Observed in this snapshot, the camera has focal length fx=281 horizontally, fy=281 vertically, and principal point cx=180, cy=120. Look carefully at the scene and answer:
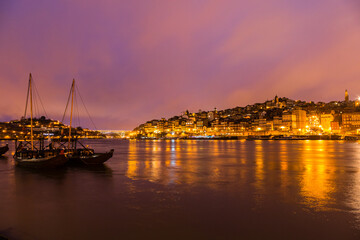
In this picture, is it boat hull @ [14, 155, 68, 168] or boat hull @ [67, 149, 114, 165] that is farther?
boat hull @ [67, 149, 114, 165]

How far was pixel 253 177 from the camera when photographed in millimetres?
18531

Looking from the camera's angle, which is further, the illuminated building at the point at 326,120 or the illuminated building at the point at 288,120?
the illuminated building at the point at 288,120

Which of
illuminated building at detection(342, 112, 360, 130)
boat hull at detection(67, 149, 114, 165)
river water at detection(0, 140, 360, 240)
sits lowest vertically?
river water at detection(0, 140, 360, 240)

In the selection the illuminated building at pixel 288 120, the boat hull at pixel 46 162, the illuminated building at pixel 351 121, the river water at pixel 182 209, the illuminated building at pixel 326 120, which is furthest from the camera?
the illuminated building at pixel 288 120

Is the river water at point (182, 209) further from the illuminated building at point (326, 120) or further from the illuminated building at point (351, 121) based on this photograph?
the illuminated building at point (326, 120)

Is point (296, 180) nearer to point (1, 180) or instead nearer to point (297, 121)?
point (1, 180)

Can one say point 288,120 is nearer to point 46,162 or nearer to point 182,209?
point 46,162

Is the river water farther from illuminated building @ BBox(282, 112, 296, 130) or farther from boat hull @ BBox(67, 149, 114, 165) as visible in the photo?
illuminated building @ BBox(282, 112, 296, 130)

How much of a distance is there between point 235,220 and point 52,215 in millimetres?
6449

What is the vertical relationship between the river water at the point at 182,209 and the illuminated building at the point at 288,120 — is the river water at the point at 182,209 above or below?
below

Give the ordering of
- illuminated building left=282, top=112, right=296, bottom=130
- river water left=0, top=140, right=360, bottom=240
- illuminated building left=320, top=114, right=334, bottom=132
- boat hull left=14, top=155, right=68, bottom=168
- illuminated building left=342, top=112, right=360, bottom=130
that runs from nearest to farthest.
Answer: river water left=0, top=140, right=360, bottom=240
boat hull left=14, top=155, right=68, bottom=168
illuminated building left=342, top=112, right=360, bottom=130
illuminated building left=320, top=114, right=334, bottom=132
illuminated building left=282, top=112, right=296, bottom=130

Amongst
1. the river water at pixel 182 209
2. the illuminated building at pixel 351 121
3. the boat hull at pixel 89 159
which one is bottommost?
the river water at pixel 182 209

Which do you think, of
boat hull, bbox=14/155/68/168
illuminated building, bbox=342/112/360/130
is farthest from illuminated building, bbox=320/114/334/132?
boat hull, bbox=14/155/68/168

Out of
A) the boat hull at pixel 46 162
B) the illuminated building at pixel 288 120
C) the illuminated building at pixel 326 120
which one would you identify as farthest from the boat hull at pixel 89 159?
the illuminated building at pixel 326 120
